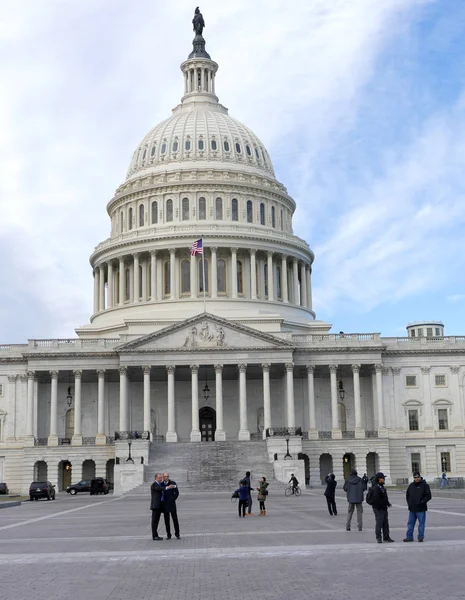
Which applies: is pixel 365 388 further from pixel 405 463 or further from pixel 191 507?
pixel 191 507

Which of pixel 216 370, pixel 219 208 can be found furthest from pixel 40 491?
pixel 219 208

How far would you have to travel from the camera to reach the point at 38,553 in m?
23.0

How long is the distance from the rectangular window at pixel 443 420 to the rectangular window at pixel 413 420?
7.33ft

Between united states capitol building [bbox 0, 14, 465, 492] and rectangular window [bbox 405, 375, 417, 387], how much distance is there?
0.32ft

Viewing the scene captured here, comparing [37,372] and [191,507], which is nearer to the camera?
[191,507]

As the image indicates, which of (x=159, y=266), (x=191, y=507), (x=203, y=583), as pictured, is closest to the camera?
(x=203, y=583)

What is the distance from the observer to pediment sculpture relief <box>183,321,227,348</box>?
84062mm

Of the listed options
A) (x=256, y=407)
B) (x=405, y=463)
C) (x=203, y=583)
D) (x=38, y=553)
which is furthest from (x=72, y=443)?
(x=203, y=583)

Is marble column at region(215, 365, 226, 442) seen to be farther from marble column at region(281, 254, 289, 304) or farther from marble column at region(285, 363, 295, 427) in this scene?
marble column at region(281, 254, 289, 304)

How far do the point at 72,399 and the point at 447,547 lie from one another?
2775 inches

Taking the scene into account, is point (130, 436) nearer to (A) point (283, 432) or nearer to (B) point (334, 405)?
(A) point (283, 432)

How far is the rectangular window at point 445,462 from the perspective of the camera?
3450 inches

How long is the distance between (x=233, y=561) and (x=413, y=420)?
234 feet

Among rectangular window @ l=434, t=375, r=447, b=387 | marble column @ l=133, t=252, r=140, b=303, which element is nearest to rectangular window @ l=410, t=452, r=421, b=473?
rectangular window @ l=434, t=375, r=447, b=387
